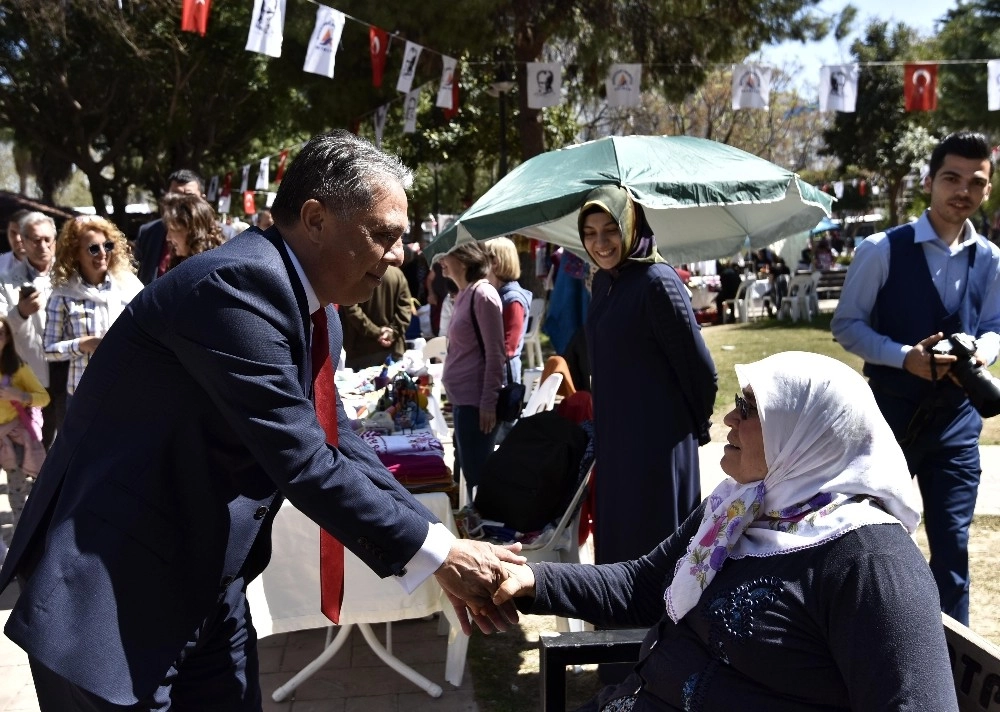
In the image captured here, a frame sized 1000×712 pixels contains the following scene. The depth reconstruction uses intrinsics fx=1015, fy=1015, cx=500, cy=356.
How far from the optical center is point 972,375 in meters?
3.50

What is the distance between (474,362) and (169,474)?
371 centimetres

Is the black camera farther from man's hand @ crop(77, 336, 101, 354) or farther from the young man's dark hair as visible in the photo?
man's hand @ crop(77, 336, 101, 354)

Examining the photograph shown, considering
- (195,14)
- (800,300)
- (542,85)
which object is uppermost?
(195,14)

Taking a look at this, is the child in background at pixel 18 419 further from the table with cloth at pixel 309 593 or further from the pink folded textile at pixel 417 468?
the pink folded textile at pixel 417 468

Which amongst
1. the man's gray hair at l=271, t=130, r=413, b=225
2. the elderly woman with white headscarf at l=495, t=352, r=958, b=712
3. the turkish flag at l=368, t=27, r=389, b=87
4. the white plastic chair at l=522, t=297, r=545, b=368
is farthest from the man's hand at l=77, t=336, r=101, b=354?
the turkish flag at l=368, t=27, r=389, b=87

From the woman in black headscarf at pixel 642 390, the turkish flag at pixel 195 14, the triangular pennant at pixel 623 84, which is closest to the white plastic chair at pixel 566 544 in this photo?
the woman in black headscarf at pixel 642 390

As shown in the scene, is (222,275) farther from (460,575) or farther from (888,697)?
(888,697)

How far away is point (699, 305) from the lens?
20953 mm

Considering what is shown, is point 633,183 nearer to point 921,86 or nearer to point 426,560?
point 426,560

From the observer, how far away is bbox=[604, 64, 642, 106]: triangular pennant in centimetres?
1368

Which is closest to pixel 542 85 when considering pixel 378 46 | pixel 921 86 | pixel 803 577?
pixel 378 46

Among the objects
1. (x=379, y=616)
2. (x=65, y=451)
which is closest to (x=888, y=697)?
(x=65, y=451)

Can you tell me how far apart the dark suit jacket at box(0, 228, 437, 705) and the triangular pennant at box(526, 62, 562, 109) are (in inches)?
460

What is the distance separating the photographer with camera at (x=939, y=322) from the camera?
12.7 ft
